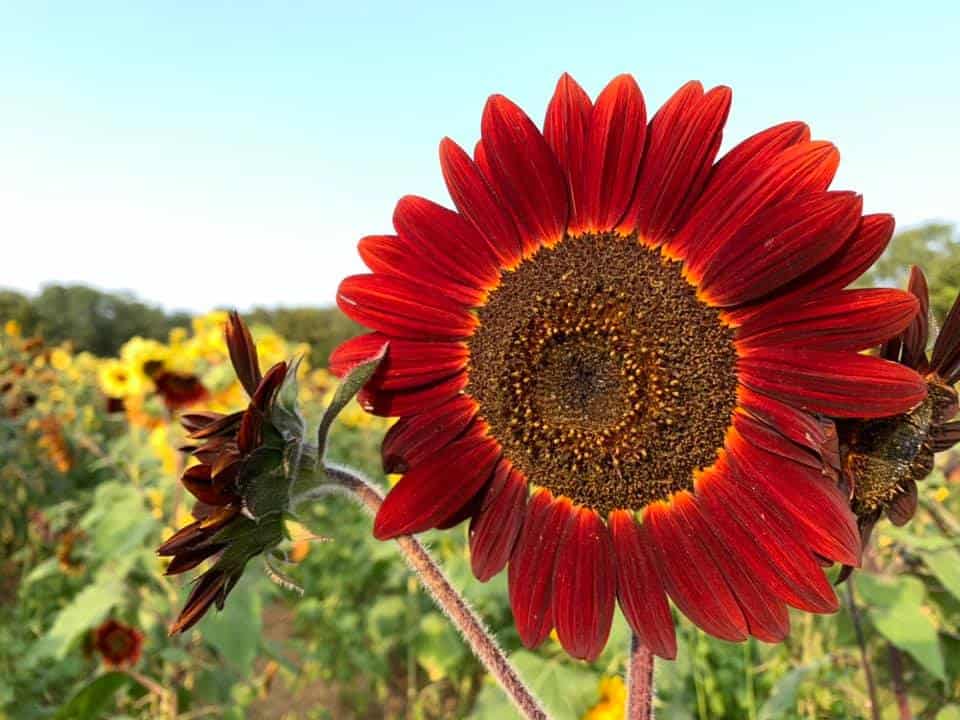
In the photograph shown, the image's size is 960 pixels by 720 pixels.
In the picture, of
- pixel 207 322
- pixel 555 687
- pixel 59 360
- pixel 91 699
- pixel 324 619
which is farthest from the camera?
pixel 59 360

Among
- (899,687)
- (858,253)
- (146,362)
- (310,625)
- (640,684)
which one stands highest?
(146,362)

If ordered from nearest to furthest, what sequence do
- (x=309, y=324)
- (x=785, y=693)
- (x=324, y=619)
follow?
(x=785, y=693) → (x=324, y=619) → (x=309, y=324)

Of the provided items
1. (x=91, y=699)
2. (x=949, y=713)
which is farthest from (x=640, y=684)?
(x=91, y=699)

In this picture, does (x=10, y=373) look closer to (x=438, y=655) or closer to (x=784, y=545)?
Result: (x=438, y=655)

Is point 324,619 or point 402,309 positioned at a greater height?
point 402,309

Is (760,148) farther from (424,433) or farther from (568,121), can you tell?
(424,433)

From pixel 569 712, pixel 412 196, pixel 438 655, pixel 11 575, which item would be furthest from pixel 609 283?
pixel 11 575

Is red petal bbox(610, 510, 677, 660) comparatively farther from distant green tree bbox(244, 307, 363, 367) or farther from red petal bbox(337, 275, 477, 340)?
Result: distant green tree bbox(244, 307, 363, 367)

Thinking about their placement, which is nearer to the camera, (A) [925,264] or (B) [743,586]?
(B) [743,586]
